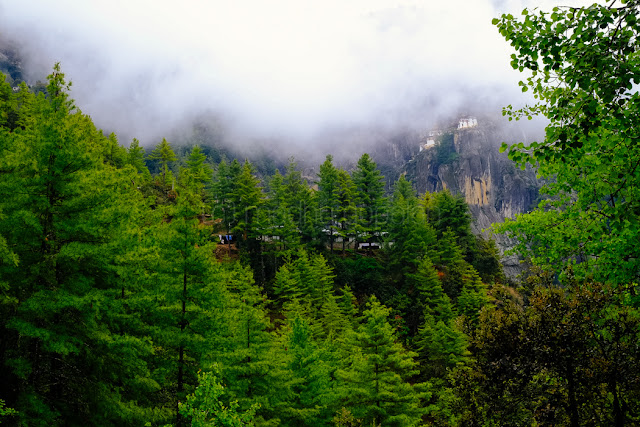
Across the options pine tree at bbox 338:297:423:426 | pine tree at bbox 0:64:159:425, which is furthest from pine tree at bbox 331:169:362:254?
pine tree at bbox 0:64:159:425

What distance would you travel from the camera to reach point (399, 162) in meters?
151

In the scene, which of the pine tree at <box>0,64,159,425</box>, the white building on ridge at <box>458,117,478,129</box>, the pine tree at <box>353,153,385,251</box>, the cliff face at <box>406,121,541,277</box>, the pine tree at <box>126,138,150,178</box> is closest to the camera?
the pine tree at <box>0,64,159,425</box>

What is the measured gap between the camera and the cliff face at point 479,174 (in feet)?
359

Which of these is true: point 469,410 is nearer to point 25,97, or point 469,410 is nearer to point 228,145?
point 25,97

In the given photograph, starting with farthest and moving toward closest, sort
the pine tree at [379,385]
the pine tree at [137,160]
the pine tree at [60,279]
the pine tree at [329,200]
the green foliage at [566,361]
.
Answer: the pine tree at [137,160], the pine tree at [329,200], the pine tree at [379,385], the pine tree at [60,279], the green foliage at [566,361]

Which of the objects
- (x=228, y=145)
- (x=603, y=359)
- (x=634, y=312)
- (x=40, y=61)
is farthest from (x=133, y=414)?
(x=40, y=61)

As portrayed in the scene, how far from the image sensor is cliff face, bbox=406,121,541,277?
109438 mm

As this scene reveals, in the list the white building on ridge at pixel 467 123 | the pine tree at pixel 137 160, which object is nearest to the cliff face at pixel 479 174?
the white building on ridge at pixel 467 123

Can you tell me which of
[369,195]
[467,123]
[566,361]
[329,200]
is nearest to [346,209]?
[329,200]

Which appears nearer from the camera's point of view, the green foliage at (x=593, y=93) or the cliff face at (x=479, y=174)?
the green foliage at (x=593, y=93)

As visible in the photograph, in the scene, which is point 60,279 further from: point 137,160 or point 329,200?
point 137,160

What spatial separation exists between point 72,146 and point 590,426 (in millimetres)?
13716

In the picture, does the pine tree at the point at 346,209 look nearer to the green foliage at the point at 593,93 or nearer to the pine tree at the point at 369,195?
the pine tree at the point at 369,195

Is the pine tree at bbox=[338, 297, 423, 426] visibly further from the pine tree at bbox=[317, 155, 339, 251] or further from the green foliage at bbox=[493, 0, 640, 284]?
the pine tree at bbox=[317, 155, 339, 251]
